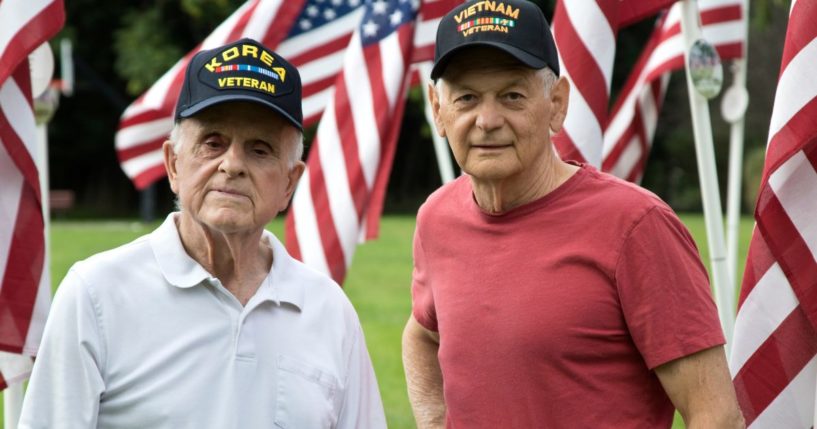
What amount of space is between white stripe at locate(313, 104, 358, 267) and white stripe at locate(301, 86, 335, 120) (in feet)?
4.14

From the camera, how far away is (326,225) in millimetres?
6453

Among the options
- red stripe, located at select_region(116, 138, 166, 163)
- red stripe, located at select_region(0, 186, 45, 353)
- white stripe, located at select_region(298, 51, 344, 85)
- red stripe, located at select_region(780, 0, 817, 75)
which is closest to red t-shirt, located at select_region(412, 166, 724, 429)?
red stripe, located at select_region(780, 0, 817, 75)

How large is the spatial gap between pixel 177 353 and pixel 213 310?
5.3 inches

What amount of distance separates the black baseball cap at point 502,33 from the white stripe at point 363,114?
330 cm

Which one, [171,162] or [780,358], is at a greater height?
[171,162]

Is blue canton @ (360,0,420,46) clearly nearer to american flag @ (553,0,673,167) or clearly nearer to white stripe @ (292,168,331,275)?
white stripe @ (292,168,331,275)

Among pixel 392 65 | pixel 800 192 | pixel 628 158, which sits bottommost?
pixel 800 192

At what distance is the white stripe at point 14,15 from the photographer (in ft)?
15.6

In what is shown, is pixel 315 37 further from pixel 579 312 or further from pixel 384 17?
pixel 579 312

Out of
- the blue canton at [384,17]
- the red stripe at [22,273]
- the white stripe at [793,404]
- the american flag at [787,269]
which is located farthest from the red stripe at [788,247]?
the blue canton at [384,17]

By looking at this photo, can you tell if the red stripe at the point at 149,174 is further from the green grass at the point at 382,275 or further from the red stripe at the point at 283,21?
the green grass at the point at 382,275

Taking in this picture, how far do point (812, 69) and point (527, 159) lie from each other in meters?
1.50

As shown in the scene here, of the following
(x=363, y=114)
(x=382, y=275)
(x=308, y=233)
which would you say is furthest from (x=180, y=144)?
(x=382, y=275)

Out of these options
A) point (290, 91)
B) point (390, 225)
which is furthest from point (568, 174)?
point (390, 225)
